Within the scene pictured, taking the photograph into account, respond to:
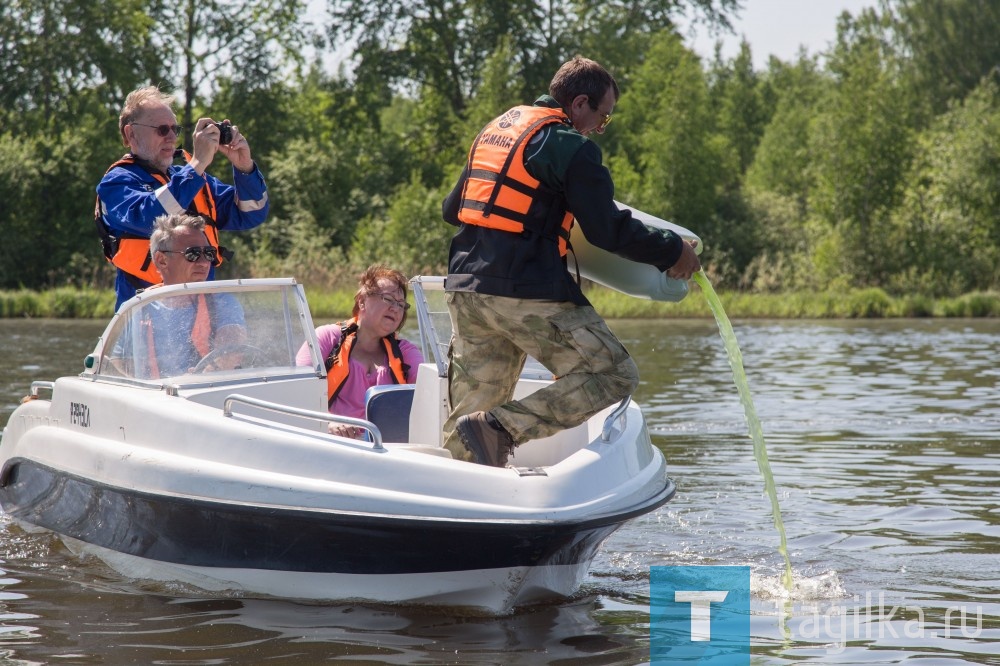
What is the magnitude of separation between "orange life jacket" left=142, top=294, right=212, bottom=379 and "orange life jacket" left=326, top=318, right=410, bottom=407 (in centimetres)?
64

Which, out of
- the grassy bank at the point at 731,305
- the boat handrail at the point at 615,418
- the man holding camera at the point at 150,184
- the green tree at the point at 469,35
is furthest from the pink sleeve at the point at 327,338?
the green tree at the point at 469,35

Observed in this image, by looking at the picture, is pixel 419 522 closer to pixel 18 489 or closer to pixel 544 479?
pixel 544 479

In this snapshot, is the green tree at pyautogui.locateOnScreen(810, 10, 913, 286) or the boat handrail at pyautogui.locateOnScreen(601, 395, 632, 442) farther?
the green tree at pyautogui.locateOnScreen(810, 10, 913, 286)

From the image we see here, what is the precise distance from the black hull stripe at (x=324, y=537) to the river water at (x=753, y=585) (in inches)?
8.1

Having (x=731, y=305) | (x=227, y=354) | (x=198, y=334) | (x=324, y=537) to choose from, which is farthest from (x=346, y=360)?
(x=731, y=305)

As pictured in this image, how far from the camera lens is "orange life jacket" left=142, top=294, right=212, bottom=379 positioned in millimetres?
5062

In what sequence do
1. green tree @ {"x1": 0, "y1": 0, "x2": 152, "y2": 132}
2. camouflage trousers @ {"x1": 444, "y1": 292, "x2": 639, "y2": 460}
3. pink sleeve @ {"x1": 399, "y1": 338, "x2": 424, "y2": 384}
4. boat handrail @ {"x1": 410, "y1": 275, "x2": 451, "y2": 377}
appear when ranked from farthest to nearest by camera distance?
green tree @ {"x1": 0, "y1": 0, "x2": 152, "y2": 132}
pink sleeve @ {"x1": 399, "y1": 338, "x2": 424, "y2": 384}
boat handrail @ {"x1": 410, "y1": 275, "x2": 451, "y2": 377}
camouflage trousers @ {"x1": 444, "y1": 292, "x2": 639, "y2": 460}

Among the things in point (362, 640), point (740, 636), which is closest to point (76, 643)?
point (362, 640)

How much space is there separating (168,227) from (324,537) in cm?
172

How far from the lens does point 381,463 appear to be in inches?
167

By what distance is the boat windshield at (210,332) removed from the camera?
5047mm

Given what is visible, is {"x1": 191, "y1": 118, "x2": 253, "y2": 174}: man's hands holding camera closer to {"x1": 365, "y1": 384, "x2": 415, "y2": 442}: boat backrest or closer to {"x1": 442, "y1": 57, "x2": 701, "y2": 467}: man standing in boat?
{"x1": 365, "y1": 384, "x2": 415, "y2": 442}: boat backrest

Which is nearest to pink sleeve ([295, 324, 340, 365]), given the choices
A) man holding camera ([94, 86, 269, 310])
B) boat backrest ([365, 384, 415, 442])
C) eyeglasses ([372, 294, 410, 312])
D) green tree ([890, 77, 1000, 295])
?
eyeglasses ([372, 294, 410, 312])

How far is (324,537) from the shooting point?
4293mm
